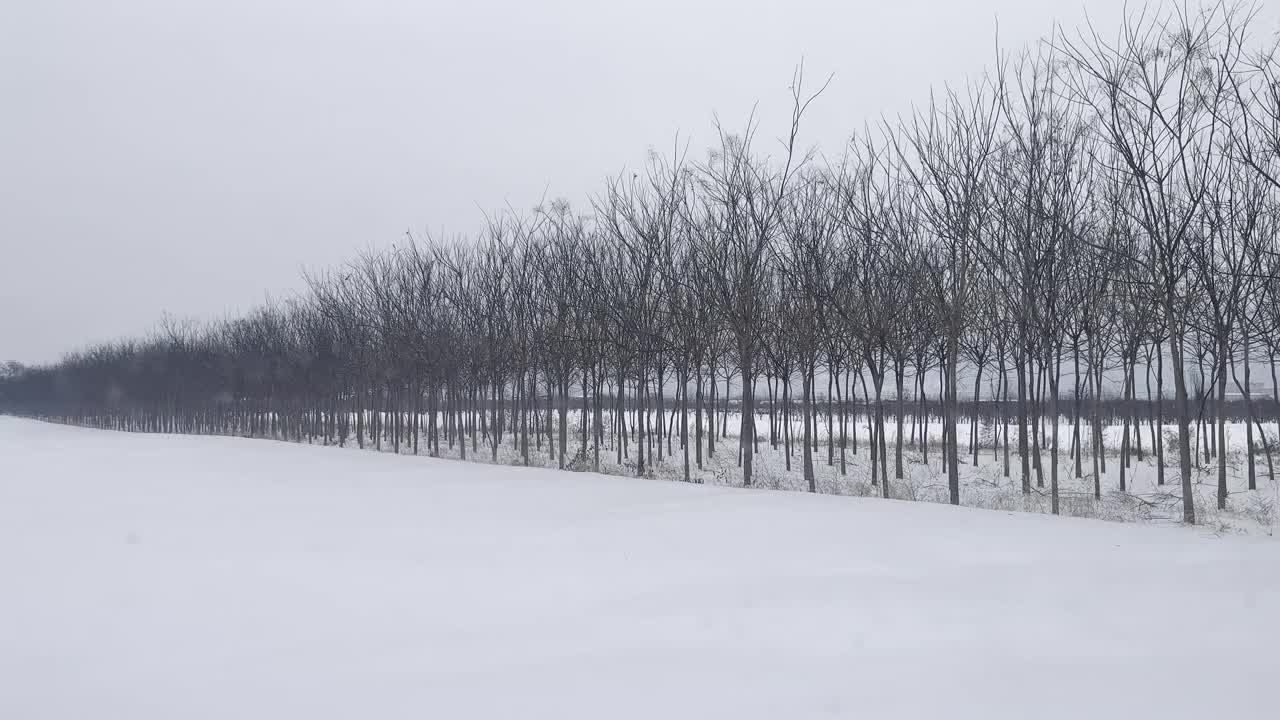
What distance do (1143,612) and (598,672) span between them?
Result: 324cm

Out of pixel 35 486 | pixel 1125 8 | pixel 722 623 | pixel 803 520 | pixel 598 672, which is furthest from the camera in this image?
pixel 35 486

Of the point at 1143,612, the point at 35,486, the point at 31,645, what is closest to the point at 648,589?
the point at 1143,612

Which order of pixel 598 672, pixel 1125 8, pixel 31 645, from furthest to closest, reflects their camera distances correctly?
pixel 1125 8, pixel 31 645, pixel 598 672

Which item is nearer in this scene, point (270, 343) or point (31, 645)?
point (31, 645)

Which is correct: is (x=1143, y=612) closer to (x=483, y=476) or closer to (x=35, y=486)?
(x=483, y=476)

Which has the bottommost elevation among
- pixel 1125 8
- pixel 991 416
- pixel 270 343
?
pixel 991 416

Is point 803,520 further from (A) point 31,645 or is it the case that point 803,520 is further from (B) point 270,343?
(B) point 270,343

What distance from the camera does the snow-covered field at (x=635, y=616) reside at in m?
3.25

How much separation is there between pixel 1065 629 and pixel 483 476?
29.2 feet

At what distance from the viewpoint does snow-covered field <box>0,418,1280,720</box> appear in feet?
10.7

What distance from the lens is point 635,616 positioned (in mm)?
4305

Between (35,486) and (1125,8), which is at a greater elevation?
(1125,8)

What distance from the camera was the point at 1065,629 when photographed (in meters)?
3.96

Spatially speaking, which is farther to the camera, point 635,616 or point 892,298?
point 892,298
